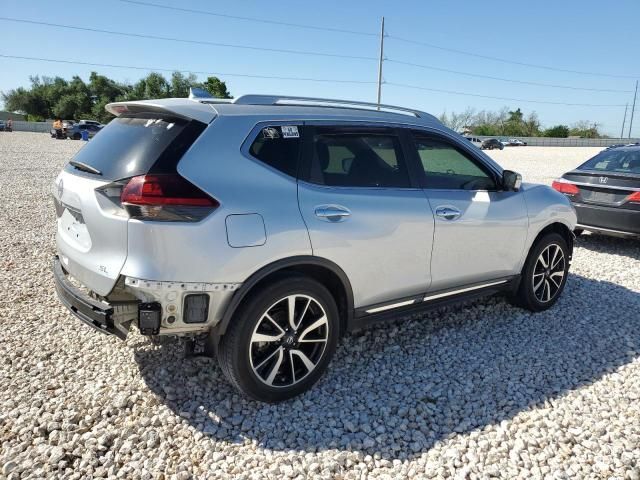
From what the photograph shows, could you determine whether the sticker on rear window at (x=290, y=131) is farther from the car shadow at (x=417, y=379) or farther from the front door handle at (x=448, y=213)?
the car shadow at (x=417, y=379)

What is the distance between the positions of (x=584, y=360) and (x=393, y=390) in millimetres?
1680

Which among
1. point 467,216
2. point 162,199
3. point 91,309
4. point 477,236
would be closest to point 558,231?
point 477,236

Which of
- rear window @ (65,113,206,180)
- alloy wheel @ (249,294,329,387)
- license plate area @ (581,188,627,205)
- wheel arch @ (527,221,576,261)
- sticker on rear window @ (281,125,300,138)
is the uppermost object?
sticker on rear window @ (281,125,300,138)

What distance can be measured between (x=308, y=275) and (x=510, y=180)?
2.12m

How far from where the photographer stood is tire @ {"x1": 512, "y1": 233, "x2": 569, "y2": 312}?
454 cm

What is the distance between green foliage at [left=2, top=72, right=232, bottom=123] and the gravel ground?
75.5 metres

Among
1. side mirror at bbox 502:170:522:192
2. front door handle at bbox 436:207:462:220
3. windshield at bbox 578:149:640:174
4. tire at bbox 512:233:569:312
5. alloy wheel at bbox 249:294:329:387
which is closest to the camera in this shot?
alloy wheel at bbox 249:294:329:387

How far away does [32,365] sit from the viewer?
343 centimetres

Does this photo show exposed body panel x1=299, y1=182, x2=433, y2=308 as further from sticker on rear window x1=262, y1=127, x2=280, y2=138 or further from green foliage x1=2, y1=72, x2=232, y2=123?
green foliage x1=2, y1=72, x2=232, y2=123

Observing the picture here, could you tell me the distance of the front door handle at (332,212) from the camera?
3.01 metres

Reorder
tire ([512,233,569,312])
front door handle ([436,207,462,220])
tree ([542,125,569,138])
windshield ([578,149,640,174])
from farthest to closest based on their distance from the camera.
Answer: tree ([542,125,569,138]), windshield ([578,149,640,174]), tire ([512,233,569,312]), front door handle ([436,207,462,220])

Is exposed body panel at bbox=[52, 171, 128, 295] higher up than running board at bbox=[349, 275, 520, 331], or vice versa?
exposed body panel at bbox=[52, 171, 128, 295]

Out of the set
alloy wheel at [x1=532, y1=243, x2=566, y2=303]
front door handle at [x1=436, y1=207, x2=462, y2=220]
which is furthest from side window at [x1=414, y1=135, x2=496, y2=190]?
alloy wheel at [x1=532, y1=243, x2=566, y2=303]

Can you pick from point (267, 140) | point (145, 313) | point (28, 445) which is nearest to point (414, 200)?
point (267, 140)
